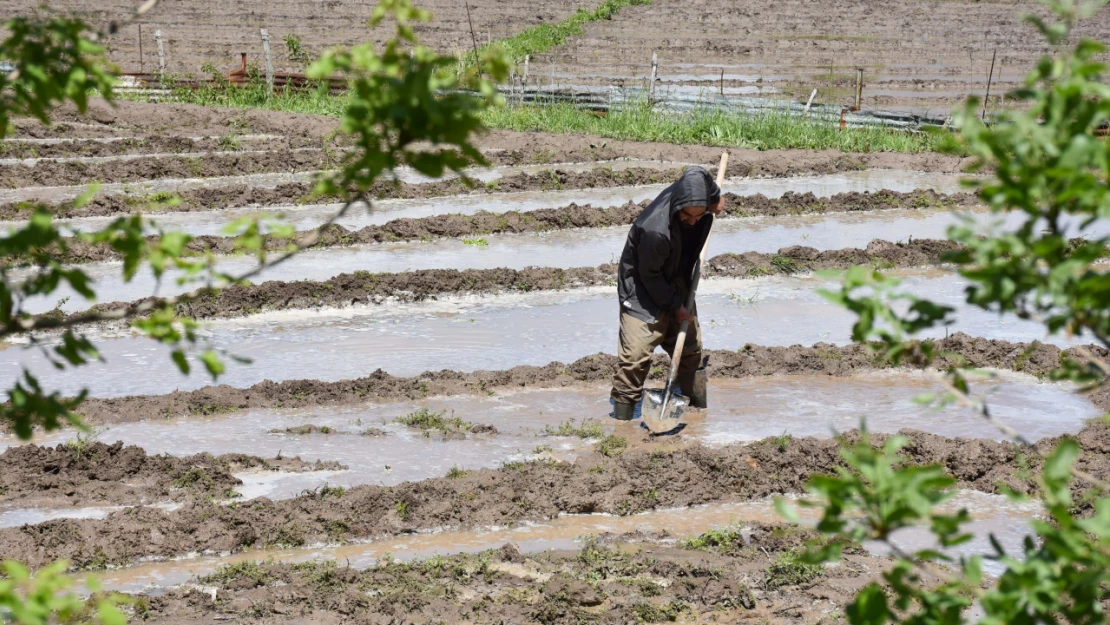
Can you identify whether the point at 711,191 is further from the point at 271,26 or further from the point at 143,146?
the point at 271,26

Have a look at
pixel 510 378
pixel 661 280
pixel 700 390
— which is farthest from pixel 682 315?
pixel 510 378

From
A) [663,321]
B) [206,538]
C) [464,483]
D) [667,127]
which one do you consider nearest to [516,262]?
[663,321]

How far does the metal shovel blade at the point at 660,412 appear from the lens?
753 cm

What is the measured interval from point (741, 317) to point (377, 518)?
519 centimetres

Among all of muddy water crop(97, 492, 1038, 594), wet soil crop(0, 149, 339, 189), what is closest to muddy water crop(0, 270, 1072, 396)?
muddy water crop(97, 492, 1038, 594)

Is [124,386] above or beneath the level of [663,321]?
beneath

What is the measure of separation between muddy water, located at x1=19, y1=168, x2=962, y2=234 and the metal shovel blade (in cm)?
555

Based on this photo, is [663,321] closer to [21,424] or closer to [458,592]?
[458,592]

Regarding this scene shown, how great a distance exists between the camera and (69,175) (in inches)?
619

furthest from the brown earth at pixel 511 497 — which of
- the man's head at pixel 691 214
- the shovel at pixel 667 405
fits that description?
the man's head at pixel 691 214

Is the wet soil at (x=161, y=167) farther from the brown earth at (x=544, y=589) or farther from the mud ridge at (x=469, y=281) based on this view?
the brown earth at (x=544, y=589)

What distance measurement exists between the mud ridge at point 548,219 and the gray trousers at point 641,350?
428 centimetres

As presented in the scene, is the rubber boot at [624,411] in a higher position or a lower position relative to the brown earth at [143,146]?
higher

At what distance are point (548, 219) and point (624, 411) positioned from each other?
245 inches
